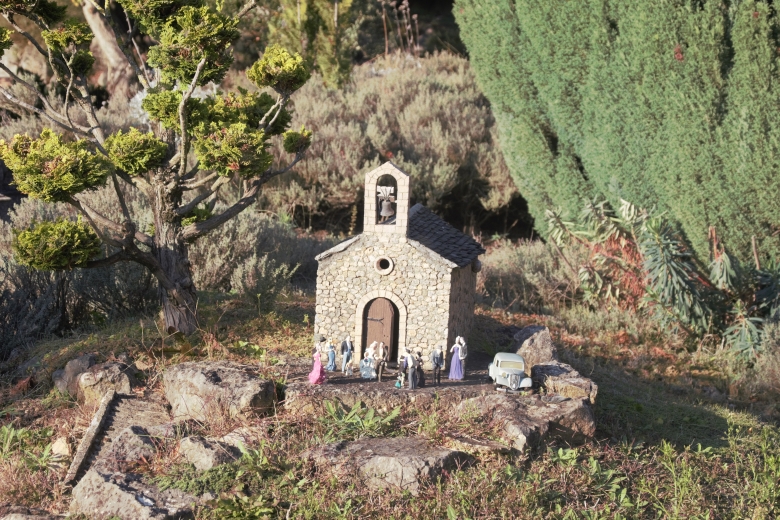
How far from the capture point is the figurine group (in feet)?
27.7

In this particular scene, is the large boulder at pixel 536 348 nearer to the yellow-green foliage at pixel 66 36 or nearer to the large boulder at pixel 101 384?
the large boulder at pixel 101 384

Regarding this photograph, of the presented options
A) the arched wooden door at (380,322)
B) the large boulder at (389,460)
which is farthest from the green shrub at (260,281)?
the large boulder at (389,460)

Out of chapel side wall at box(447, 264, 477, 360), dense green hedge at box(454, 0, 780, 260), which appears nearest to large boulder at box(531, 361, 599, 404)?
chapel side wall at box(447, 264, 477, 360)

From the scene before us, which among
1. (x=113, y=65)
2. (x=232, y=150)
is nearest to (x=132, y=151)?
(x=232, y=150)

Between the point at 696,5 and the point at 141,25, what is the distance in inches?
312

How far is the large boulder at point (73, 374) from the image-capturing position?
908cm

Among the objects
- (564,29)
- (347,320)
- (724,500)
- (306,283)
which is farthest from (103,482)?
(564,29)

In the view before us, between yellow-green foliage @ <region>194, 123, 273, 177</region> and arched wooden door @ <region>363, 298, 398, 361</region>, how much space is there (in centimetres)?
177

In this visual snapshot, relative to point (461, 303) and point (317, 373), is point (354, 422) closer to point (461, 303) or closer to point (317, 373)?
point (317, 373)

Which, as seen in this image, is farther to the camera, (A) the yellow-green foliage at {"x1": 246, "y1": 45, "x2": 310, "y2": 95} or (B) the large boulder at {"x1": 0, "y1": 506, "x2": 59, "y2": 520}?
(A) the yellow-green foliage at {"x1": 246, "y1": 45, "x2": 310, "y2": 95}

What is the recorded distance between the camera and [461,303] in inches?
372

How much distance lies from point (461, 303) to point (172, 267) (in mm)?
A: 3103

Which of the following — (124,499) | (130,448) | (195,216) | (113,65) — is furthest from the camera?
(113,65)

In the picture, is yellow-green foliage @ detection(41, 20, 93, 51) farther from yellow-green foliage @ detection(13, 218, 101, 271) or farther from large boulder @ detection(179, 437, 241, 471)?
large boulder @ detection(179, 437, 241, 471)
